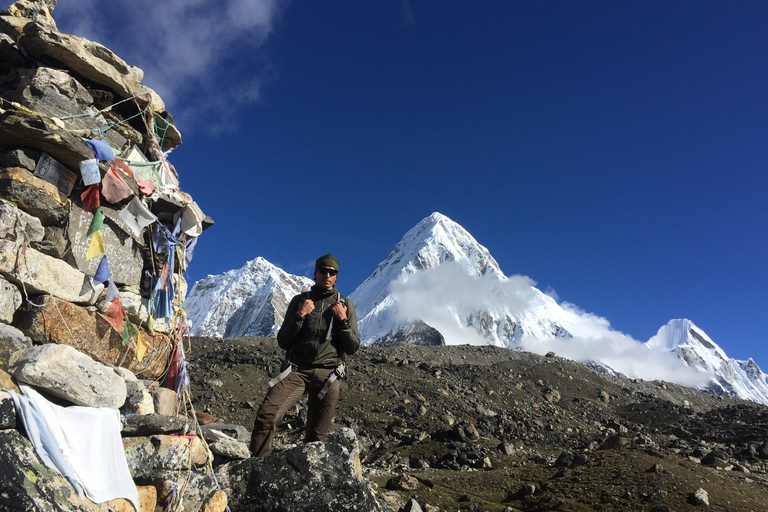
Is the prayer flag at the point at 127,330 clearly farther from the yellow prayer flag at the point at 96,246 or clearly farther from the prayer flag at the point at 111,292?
the yellow prayer flag at the point at 96,246

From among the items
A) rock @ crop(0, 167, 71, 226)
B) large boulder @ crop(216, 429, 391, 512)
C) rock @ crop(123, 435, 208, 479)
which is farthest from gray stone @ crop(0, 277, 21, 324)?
large boulder @ crop(216, 429, 391, 512)

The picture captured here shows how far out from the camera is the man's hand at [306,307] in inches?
177

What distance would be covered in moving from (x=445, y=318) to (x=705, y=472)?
183991mm

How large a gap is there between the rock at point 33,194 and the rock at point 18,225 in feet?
0.22

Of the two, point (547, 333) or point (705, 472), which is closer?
point (705, 472)

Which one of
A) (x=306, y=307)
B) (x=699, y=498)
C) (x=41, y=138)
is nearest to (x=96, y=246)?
(x=41, y=138)

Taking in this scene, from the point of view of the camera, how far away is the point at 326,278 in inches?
190

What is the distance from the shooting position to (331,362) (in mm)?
4695

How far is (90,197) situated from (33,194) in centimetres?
51

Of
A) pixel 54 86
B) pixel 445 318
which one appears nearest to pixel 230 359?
pixel 54 86

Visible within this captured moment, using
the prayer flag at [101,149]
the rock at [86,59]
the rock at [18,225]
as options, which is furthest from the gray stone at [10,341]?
the rock at [86,59]

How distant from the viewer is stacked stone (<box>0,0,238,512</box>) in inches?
115

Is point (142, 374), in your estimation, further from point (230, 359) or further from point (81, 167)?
point (230, 359)

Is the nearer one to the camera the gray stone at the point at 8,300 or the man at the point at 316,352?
the gray stone at the point at 8,300
